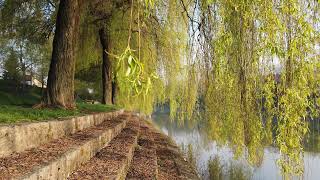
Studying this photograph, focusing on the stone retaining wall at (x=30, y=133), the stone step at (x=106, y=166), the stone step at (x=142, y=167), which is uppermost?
the stone retaining wall at (x=30, y=133)

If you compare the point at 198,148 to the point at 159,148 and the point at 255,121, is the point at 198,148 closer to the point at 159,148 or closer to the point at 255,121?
the point at 159,148

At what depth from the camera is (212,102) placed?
6.54 meters

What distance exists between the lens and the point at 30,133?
4.24m

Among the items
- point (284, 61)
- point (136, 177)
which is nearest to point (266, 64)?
point (284, 61)

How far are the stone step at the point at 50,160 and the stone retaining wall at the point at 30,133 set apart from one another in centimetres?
8

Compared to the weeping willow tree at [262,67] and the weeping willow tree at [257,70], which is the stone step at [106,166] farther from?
the weeping willow tree at [262,67]

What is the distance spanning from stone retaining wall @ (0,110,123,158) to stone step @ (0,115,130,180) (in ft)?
0.25

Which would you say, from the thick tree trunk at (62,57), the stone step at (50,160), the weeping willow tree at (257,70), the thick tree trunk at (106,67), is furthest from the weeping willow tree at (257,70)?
the thick tree trunk at (106,67)

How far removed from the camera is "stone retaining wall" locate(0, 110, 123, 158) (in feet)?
11.9

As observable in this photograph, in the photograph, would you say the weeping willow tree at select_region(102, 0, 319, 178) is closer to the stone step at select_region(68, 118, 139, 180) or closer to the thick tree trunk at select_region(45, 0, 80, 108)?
the stone step at select_region(68, 118, 139, 180)

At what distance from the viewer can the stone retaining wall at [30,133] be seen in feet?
11.9

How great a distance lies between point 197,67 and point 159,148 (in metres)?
3.89

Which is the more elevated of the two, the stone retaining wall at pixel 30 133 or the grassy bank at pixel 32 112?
the grassy bank at pixel 32 112

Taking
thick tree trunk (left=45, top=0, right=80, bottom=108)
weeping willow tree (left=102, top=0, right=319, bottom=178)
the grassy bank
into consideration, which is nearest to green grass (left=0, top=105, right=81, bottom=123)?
the grassy bank
